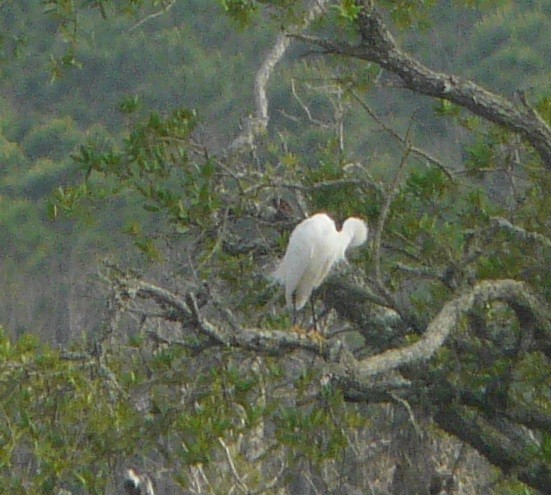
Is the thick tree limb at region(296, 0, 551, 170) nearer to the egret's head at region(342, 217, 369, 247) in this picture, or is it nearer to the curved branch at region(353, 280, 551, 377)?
the curved branch at region(353, 280, 551, 377)

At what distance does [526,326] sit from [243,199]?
107cm

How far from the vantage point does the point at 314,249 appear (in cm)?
529

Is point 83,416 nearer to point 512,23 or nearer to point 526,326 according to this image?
point 526,326

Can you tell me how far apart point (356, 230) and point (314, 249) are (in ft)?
0.60

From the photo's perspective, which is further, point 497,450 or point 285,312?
point 285,312

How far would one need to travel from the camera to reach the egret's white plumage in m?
5.30

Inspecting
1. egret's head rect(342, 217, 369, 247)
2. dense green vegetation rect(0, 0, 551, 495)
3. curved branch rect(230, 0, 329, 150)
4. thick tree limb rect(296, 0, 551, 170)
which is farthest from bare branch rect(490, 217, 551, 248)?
curved branch rect(230, 0, 329, 150)

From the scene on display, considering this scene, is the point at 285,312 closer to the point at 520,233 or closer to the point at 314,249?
the point at 314,249

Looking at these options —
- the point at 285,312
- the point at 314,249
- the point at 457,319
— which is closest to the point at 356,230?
the point at 314,249

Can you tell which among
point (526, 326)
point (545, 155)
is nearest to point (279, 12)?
point (545, 155)

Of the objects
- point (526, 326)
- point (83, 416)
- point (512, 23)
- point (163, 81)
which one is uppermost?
point (526, 326)

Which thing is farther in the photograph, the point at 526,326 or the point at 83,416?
the point at 526,326

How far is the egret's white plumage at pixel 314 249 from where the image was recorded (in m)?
5.30

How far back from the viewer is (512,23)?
1795cm
